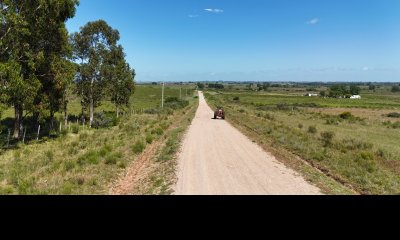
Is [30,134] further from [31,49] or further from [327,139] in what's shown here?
[327,139]

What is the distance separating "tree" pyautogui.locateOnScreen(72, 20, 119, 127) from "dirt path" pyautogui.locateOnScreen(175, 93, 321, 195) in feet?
73.0

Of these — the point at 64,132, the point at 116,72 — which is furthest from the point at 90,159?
the point at 116,72

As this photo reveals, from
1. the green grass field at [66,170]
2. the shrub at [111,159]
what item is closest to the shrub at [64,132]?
the green grass field at [66,170]

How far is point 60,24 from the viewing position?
2672 cm

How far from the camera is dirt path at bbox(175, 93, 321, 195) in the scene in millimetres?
11273

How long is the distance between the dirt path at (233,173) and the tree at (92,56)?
22244 mm

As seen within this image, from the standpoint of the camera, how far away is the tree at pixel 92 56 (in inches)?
1529

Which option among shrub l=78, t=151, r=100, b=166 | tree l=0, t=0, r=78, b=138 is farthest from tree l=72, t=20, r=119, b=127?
shrub l=78, t=151, r=100, b=166

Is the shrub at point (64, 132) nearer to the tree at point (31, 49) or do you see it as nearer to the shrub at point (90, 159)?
the tree at point (31, 49)
